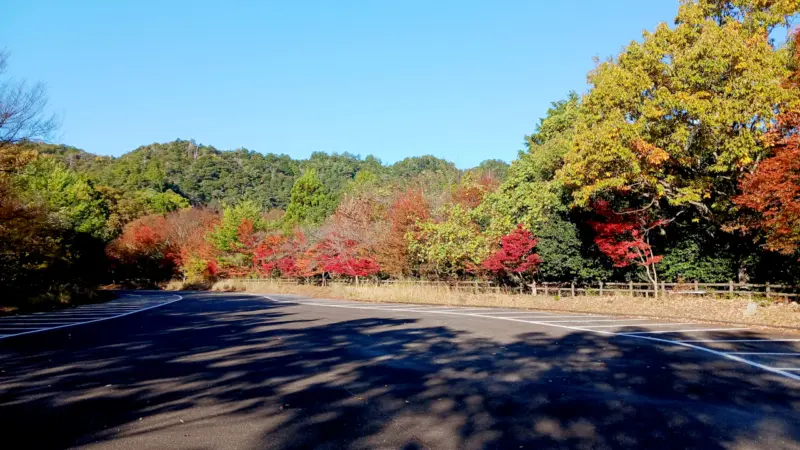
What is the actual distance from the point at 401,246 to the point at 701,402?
105 ft

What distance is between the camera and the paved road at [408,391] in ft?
17.7

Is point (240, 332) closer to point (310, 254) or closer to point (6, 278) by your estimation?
point (6, 278)

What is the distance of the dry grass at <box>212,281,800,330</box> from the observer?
52.4 feet

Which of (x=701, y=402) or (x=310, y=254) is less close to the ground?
(x=310, y=254)

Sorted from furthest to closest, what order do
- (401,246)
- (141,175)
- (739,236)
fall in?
1. (141,175)
2. (401,246)
3. (739,236)

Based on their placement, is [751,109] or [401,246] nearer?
[751,109]

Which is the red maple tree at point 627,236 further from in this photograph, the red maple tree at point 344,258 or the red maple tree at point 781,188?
the red maple tree at point 344,258

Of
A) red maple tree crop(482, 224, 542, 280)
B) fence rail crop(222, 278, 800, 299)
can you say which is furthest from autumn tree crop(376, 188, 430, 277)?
red maple tree crop(482, 224, 542, 280)

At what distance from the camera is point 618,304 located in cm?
2239

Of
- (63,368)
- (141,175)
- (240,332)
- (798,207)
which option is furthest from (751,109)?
(141,175)

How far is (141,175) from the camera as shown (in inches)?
3935

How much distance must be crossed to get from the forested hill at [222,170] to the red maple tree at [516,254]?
58.9m

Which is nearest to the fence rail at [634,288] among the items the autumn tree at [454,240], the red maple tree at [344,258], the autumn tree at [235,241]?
the autumn tree at [454,240]

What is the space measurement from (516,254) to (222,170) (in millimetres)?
97935
